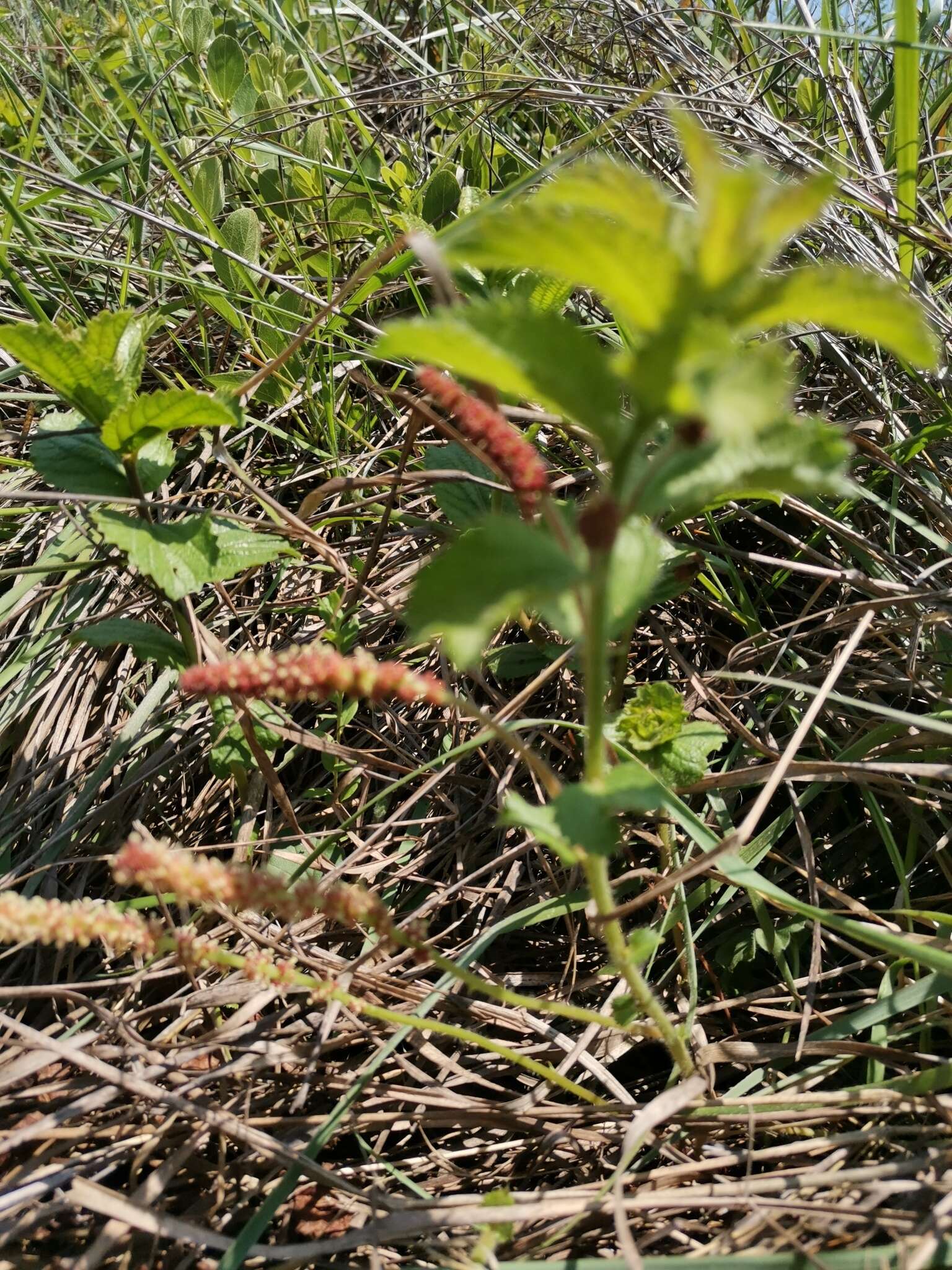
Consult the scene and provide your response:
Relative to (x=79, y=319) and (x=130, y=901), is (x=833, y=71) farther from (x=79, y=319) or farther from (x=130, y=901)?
(x=130, y=901)

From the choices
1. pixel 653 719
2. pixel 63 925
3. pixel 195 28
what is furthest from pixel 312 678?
pixel 195 28

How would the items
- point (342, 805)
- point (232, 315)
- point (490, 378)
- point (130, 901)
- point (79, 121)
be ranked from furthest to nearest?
point (79, 121) < point (232, 315) < point (342, 805) < point (130, 901) < point (490, 378)

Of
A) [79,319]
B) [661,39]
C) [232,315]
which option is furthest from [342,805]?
[661,39]

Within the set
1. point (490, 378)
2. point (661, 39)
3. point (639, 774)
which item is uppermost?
point (661, 39)

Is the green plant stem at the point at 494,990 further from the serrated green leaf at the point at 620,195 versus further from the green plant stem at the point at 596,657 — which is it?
the serrated green leaf at the point at 620,195

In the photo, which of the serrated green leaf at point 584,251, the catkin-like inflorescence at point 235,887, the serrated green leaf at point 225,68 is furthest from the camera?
the serrated green leaf at point 225,68

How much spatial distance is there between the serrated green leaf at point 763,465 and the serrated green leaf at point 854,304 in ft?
0.30

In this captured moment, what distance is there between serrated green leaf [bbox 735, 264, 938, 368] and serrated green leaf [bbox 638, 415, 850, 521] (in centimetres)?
9

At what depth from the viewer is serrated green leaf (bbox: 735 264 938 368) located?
0.76m

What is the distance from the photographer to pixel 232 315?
2.29m

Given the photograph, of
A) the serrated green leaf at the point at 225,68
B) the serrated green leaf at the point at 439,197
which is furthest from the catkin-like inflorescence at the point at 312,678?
the serrated green leaf at the point at 225,68

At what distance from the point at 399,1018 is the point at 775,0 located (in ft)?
9.99

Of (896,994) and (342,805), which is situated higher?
(342,805)

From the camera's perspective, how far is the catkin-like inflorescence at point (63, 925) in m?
1.05
